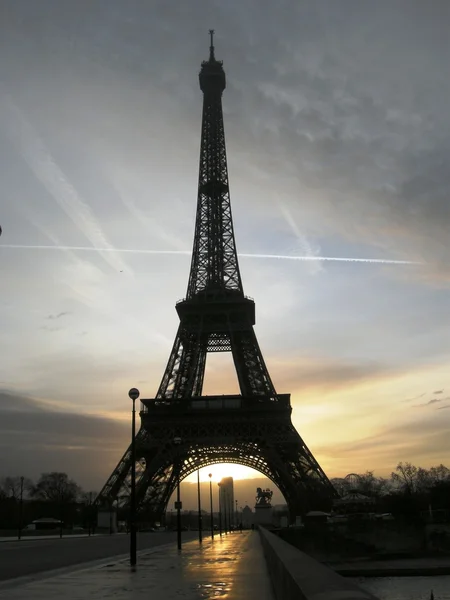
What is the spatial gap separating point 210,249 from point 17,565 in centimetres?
6293

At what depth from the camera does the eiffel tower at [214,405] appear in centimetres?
6931

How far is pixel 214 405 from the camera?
72.6m

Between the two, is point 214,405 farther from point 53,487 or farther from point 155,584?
point 53,487

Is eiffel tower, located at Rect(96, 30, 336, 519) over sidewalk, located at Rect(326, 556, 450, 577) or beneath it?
over

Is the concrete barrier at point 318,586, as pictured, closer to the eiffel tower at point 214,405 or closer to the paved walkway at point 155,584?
the paved walkway at point 155,584

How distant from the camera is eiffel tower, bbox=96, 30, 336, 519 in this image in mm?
69312

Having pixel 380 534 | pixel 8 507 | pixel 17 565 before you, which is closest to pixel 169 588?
pixel 17 565

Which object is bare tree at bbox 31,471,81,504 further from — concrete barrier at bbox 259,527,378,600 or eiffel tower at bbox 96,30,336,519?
concrete barrier at bbox 259,527,378,600

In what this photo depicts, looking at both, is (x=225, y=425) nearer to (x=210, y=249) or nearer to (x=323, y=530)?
(x=323, y=530)

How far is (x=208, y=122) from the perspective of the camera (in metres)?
88.9

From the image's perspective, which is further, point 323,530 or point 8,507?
point 8,507

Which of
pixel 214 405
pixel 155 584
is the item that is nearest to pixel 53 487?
pixel 214 405

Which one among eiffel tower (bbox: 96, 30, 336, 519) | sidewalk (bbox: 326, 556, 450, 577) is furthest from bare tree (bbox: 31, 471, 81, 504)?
sidewalk (bbox: 326, 556, 450, 577)

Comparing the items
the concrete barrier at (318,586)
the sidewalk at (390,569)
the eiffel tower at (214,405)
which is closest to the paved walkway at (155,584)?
the concrete barrier at (318,586)
